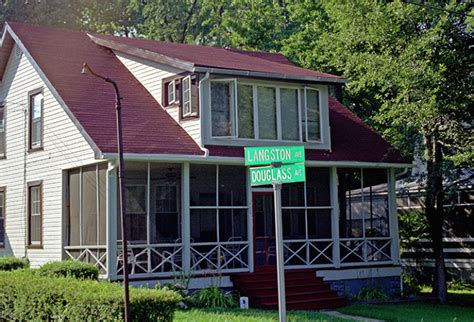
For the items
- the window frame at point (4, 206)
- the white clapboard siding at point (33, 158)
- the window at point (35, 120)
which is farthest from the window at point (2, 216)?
the window at point (35, 120)

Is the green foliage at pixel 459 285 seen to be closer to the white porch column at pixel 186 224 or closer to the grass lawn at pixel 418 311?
the grass lawn at pixel 418 311

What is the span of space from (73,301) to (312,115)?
11643 mm

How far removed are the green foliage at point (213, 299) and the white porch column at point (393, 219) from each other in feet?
20.9

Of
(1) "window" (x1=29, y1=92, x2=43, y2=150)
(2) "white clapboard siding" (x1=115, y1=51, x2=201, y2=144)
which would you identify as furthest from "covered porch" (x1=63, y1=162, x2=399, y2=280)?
(1) "window" (x1=29, y1=92, x2=43, y2=150)

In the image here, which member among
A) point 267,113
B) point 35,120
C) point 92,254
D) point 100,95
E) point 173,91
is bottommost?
point 92,254

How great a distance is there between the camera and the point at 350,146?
72.7ft

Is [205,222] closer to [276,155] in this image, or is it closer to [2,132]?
[2,132]

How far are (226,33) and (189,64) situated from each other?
16645 millimetres

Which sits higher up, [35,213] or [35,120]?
[35,120]

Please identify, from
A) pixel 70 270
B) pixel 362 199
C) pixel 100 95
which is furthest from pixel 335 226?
pixel 70 270

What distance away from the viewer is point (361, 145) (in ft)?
73.9

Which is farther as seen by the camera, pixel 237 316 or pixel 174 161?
pixel 174 161

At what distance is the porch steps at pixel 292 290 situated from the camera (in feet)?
59.7

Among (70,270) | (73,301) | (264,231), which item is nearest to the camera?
(73,301)
